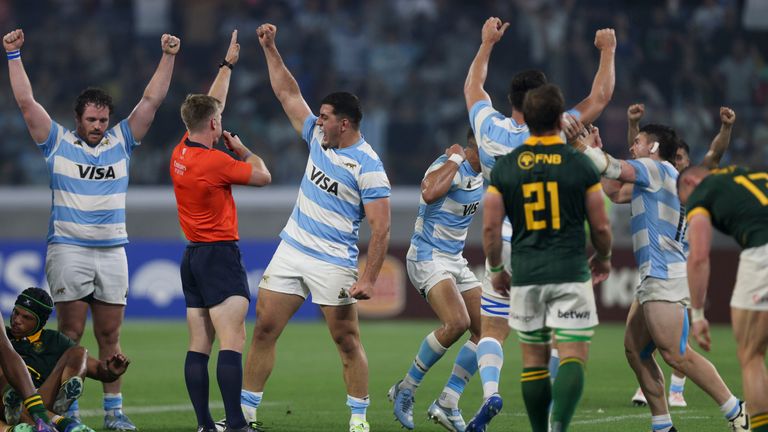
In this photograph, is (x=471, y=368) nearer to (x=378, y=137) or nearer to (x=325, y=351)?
(x=325, y=351)

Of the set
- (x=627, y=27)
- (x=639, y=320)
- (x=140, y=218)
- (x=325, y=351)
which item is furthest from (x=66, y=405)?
(x=627, y=27)

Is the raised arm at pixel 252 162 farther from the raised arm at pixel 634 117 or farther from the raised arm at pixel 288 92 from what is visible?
the raised arm at pixel 634 117

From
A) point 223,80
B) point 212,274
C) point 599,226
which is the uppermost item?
point 223,80

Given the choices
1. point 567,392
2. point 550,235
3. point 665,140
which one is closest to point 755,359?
point 567,392

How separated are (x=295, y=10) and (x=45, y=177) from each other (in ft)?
21.4

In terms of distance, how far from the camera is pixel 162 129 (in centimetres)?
2322

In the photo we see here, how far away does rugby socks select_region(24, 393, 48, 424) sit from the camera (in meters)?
8.18

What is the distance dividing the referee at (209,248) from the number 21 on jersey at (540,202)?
233 cm

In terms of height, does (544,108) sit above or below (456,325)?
above

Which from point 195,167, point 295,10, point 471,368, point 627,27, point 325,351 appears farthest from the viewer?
point 295,10

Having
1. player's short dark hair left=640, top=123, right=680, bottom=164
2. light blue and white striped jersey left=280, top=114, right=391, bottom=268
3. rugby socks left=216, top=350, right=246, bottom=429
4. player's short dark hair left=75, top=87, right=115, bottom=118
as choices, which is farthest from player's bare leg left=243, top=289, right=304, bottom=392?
player's short dark hair left=640, top=123, right=680, bottom=164

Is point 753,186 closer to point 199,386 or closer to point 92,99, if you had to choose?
point 199,386

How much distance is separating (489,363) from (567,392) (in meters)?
1.74

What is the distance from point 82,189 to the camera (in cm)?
984
